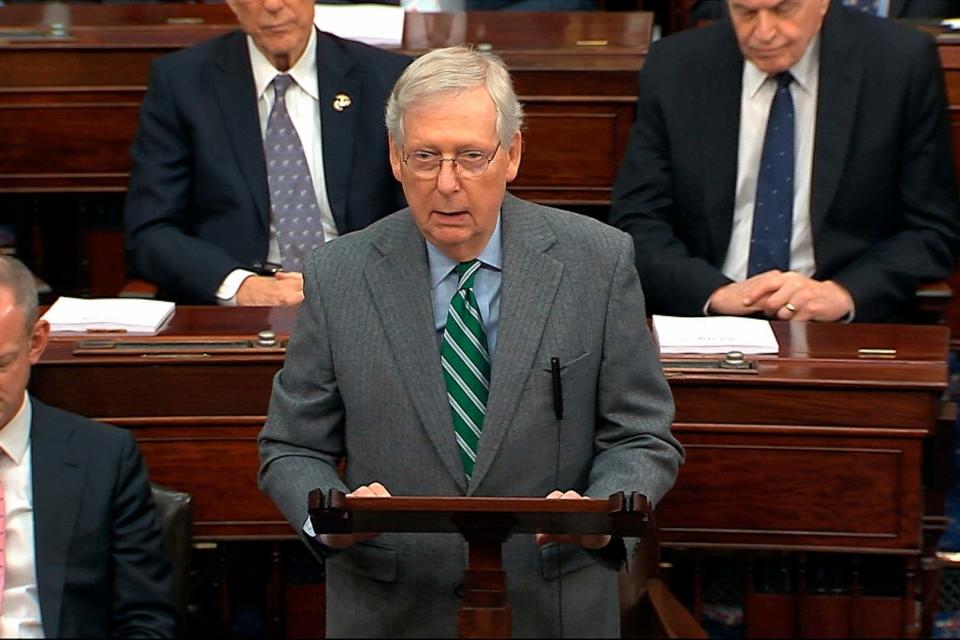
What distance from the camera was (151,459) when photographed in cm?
314

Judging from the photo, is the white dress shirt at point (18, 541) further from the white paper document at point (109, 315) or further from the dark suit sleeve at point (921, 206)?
the dark suit sleeve at point (921, 206)

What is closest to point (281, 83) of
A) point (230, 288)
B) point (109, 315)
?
point (230, 288)

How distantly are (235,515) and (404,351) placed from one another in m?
0.98

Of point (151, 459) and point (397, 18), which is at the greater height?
point (397, 18)

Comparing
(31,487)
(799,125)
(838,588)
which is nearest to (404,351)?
(31,487)

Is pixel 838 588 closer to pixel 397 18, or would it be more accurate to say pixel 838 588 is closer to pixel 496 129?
pixel 496 129

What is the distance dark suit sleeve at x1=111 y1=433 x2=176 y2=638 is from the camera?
2621mm

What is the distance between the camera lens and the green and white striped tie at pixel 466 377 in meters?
2.32

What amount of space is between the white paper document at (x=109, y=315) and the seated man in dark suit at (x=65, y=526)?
21.9 inches

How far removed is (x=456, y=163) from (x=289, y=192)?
1.59m

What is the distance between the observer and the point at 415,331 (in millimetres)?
2307

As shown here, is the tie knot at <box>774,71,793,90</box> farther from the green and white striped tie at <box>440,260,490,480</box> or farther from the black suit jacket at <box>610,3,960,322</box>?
the green and white striped tie at <box>440,260,490,480</box>

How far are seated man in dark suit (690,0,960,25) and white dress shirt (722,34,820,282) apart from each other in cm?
70

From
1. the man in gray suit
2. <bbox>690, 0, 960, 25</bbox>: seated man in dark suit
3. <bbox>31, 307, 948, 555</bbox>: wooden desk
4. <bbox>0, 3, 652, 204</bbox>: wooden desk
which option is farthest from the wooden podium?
<bbox>690, 0, 960, 25</bbox>: seated man in dark suit
